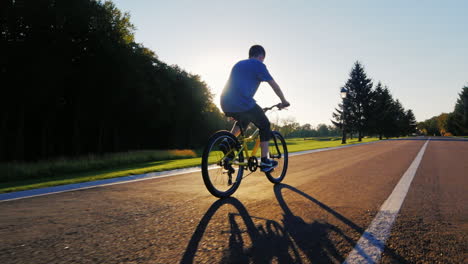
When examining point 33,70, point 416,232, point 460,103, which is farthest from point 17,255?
point 460,103

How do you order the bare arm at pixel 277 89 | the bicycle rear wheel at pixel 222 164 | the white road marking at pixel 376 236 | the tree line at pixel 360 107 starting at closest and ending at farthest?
the white road marking at pixel 376 236 < the bicycle rear wheel at pixel 222 164 < the bare arm at pixel 277 89 < the tree line at pixel 360 107

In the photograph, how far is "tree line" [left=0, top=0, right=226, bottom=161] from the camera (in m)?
18.6

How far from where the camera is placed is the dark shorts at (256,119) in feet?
15.4

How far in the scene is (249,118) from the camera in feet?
15.6

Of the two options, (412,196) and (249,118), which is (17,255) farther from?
(412,196)

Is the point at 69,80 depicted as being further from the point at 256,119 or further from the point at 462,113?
the point at 462,113

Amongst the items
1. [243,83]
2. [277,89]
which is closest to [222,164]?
[243,83]

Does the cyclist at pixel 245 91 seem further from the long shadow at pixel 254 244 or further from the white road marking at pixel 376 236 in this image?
the long shadow at pixel 254 244

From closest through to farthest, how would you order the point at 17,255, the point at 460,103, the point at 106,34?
the point at 17,255, the point at 106,34, the point at 460,103

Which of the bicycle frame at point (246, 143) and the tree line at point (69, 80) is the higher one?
the tree line at point (69, 80)

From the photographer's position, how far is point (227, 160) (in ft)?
14.6

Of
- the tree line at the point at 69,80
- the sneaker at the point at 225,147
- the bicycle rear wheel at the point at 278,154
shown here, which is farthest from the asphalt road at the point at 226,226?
the tree line at the point at 69,80

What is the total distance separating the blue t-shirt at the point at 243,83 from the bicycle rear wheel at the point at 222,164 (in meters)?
0.51

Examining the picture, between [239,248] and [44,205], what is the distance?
9.52 ft
